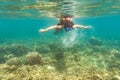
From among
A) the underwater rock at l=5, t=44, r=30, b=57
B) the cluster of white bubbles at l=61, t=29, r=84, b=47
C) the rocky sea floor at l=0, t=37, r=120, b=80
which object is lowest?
the cluster of white bubbles at l=61, t=29, r=84, b=47

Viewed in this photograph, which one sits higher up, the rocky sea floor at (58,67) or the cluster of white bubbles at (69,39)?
the rocky sea floor at (58,67)

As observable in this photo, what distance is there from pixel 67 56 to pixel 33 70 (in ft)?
19.1

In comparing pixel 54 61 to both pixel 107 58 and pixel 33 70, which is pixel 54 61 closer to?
pixel 33 70

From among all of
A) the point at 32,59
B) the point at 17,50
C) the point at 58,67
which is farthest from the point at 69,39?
the point at 32,59

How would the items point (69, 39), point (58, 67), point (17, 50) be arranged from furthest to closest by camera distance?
point (69, 39) → point (17, 50) → point (58, 67)

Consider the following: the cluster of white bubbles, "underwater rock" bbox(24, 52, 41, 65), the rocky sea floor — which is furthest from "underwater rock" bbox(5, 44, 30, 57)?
"underwater rock" bbox(24, 52, 41, 65)

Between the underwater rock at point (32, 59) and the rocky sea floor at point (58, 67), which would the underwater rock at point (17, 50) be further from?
the underwater rock at point (32, 59)

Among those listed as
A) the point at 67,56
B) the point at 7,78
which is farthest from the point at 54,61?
the point at 7,78

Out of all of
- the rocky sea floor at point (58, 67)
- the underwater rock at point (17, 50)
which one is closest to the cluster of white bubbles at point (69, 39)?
the rocky sea floor at point (58, 67)

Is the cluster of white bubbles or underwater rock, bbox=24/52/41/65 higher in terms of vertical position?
underwater rock, bbox=24/52/41/65

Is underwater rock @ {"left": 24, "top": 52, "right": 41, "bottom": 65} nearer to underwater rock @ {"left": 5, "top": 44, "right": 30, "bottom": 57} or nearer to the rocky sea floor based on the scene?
the rocky sea floor

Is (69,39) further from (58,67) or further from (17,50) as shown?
(58,67)

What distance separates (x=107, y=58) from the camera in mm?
19656

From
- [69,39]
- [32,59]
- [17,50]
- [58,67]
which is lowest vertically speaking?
[69,39]
